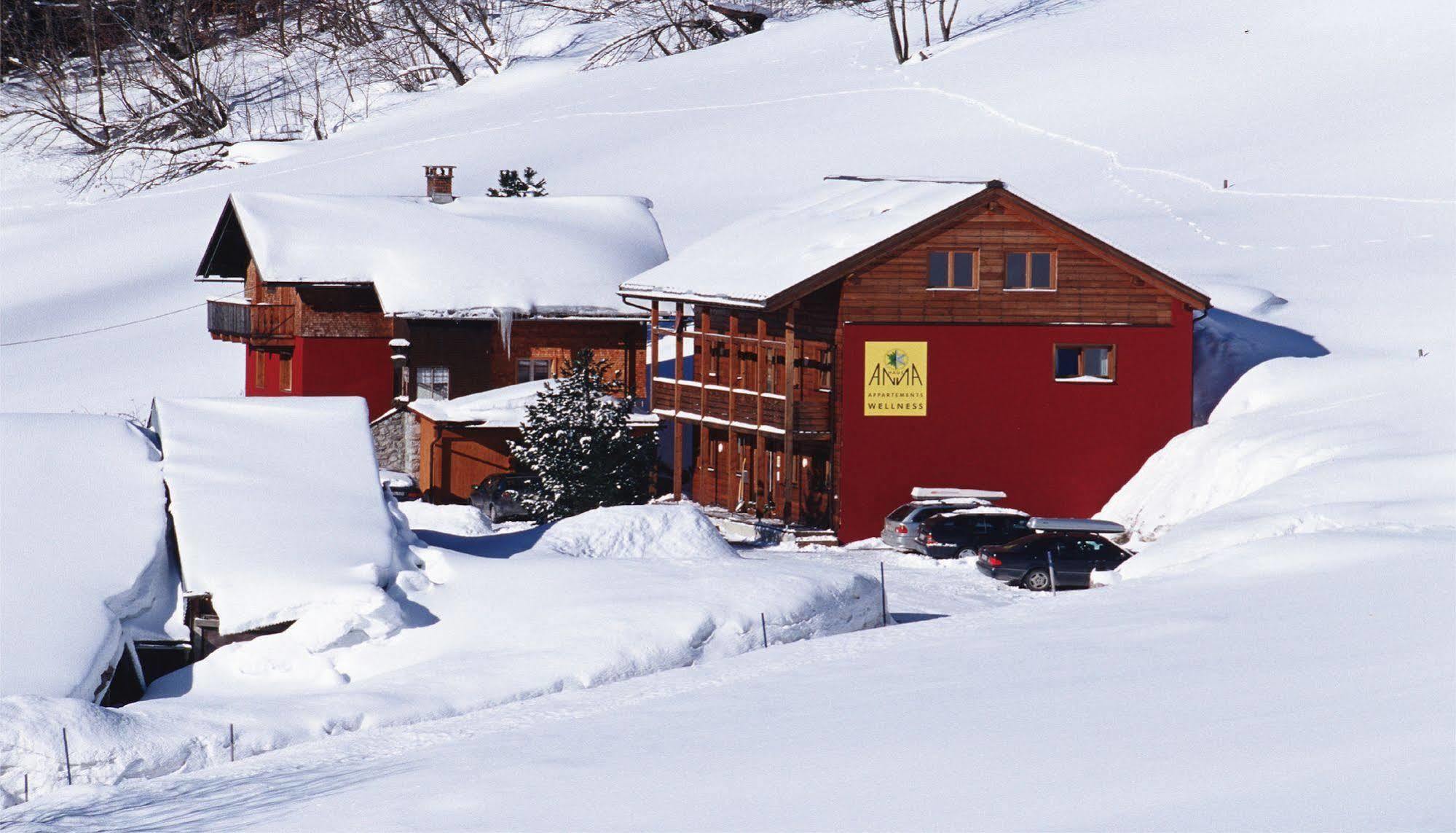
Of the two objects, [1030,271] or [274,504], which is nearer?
[274,504]

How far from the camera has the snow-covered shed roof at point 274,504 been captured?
69.8 ft

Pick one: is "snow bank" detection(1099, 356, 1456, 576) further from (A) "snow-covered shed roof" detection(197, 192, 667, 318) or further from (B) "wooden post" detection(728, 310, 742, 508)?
(A) "snow-covered shed roof" detection(197, 192, 667, 318)

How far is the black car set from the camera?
2938 centimetres

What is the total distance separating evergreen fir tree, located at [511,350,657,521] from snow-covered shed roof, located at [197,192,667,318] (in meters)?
9.53

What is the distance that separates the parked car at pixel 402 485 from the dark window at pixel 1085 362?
48.7 feet

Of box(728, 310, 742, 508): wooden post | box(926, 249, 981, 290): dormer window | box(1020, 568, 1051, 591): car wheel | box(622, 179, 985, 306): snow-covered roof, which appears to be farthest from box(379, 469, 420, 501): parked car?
box(1020, 568, 1051, 591): car wheel

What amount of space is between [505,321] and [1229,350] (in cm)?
1811

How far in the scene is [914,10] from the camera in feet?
305

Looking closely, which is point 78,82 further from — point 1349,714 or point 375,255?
point 1349,714

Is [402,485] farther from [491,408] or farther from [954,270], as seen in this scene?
[954,270]

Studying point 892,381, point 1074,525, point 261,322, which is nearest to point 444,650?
point 1074,525

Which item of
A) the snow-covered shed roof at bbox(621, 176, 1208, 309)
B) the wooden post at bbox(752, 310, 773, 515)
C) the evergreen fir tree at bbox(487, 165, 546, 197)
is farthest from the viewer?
the evergreen fir tree at bbox(487, 165, 546, 197)

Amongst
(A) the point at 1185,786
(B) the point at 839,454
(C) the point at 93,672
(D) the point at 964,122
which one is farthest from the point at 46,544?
Result: (D) the point at 964,122

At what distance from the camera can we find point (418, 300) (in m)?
45.7
